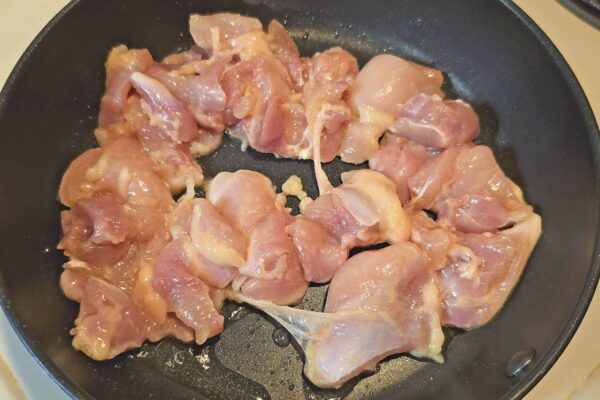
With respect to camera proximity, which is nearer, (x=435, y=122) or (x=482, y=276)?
(x=482, y=276)

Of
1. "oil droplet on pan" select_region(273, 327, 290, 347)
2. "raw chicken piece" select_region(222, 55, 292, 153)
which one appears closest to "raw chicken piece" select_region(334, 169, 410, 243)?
"raw chicken piece" select_region(222, 55, 292, 153)

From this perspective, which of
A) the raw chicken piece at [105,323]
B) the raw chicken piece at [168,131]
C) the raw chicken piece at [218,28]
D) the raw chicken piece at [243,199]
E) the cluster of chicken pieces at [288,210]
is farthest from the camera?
the raw chicken piece at [218,28]

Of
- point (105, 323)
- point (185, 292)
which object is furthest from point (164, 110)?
point (105, 323)

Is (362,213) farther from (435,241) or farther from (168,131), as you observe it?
(168,131)

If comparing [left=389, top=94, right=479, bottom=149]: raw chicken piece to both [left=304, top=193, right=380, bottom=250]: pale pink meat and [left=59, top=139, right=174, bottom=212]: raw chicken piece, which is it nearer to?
[left=304, top=193, right=380, bottom=250]: pale pink meat

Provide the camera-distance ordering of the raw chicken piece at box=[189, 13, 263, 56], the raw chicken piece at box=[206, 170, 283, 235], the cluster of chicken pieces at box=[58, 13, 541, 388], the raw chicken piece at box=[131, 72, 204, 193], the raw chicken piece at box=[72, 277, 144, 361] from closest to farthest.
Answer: the raw chicken piece at box=[72, 277, 144, 361] < the cluster of chicken pieces at box=[58, 13, 541, 388] < the raw chicken piece at box=[206, 170, 283, 235] < the raw chicken piece at box=[131, 72, 204, 193] < the raw chicken piece at box=[189, 13, 263, 56]

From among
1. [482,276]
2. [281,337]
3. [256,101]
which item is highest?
[256,101]

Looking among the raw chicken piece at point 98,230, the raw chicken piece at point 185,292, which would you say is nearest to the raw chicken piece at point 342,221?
the raw chicken piece at point 185,292

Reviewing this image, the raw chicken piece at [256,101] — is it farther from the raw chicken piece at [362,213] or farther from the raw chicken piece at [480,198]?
the raw chicken piece at [480,198]
